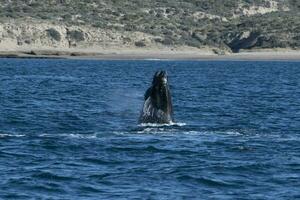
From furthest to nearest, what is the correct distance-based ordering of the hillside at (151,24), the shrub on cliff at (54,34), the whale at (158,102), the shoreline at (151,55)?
1. the hillside at (151,24)
2. the shrub on cliff at (54,34)
3. the shoreline at (151,55)
4. the whale at (158,102)

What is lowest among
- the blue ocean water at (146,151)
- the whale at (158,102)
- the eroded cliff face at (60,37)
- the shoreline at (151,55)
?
the shoreline at (151,55)

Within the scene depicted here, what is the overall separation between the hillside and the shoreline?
12.6 ft

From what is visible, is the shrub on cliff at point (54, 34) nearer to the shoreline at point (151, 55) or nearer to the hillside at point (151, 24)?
the hillside at point (151, 24)

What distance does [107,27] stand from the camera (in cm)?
14175

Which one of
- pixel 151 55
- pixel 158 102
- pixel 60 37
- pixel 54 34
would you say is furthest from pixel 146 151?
pixel 54 34

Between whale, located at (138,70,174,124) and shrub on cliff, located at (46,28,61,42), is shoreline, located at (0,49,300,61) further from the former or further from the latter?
whale, located at (138,70,174,124)

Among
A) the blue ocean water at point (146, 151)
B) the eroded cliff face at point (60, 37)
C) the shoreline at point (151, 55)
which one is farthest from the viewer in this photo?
the eroded cliff face at point (60, 37)

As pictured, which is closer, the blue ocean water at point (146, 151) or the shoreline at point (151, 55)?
the blue ocean water at point (146, 151)

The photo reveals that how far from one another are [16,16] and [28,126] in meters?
119

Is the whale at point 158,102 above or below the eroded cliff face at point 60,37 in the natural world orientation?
above

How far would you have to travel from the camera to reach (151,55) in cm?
12362

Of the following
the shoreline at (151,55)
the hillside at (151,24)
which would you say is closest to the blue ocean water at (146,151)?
the shoreline at (151,55)

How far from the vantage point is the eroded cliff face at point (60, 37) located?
13138cm

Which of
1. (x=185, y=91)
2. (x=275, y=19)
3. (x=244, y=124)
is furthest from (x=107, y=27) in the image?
(x=244, y=124)
